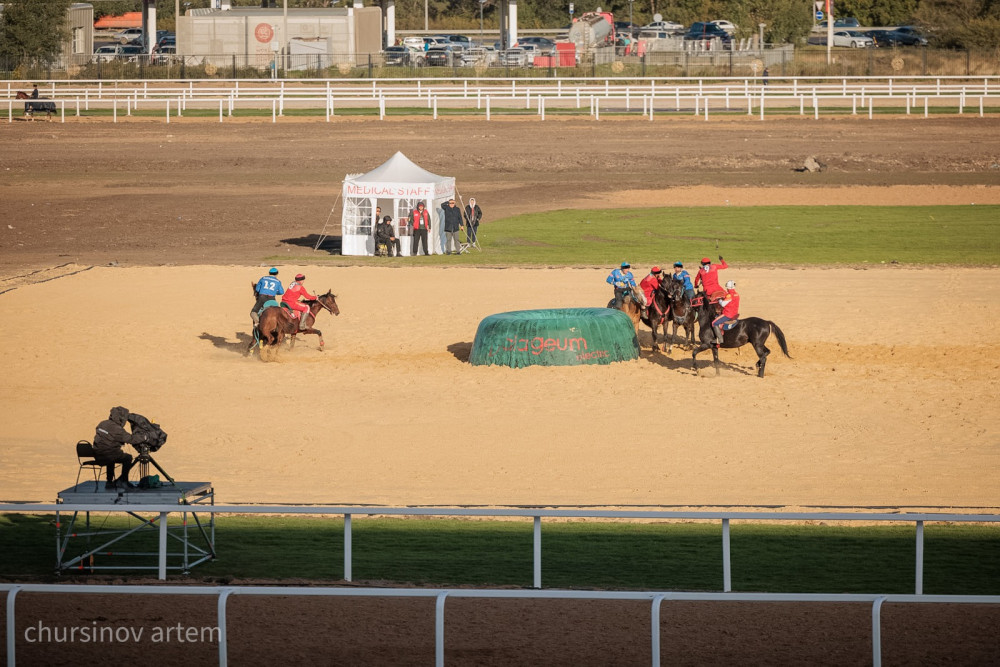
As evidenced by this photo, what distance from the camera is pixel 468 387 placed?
1945 centimetres

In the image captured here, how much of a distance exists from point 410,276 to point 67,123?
32269 millimetres

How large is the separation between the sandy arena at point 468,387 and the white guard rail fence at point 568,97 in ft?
53.9

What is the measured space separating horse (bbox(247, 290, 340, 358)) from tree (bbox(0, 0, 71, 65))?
5657 cm

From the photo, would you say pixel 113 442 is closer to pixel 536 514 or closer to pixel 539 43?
pixel 536 514

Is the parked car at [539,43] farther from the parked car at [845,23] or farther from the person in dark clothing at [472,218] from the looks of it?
the person in dark clothing at [472,218]

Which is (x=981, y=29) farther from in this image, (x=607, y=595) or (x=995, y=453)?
(x=607, y=595)

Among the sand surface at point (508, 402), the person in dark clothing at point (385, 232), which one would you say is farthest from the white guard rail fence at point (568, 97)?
the sand surface at point (508, 402)

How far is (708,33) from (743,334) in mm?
66036

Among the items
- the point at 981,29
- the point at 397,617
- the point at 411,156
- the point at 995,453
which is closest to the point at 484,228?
the point at 411,156

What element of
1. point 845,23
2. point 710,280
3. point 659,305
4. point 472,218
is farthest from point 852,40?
point 710,280

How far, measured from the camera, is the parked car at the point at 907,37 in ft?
257

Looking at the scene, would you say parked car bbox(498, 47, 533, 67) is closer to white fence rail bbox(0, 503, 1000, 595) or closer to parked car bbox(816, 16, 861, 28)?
parked car bbox(816, 16, 861, 28)

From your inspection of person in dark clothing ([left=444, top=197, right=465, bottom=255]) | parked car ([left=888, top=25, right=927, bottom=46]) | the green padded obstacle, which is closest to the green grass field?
the green padded obstacle

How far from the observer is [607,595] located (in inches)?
342
